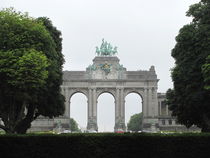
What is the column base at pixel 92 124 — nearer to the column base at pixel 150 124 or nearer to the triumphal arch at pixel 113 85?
the triumphal arch at pixel 113 85

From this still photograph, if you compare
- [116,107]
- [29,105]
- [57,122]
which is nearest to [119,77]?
[116,107]

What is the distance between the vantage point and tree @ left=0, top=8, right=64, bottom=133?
1473 inches

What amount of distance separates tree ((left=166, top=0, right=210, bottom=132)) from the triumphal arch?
4728cm

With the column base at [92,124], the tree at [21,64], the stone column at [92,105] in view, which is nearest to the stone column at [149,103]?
the stone column at [92,105]

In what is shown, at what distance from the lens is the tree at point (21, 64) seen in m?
37.4

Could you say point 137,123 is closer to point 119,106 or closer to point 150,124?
point 150,124
